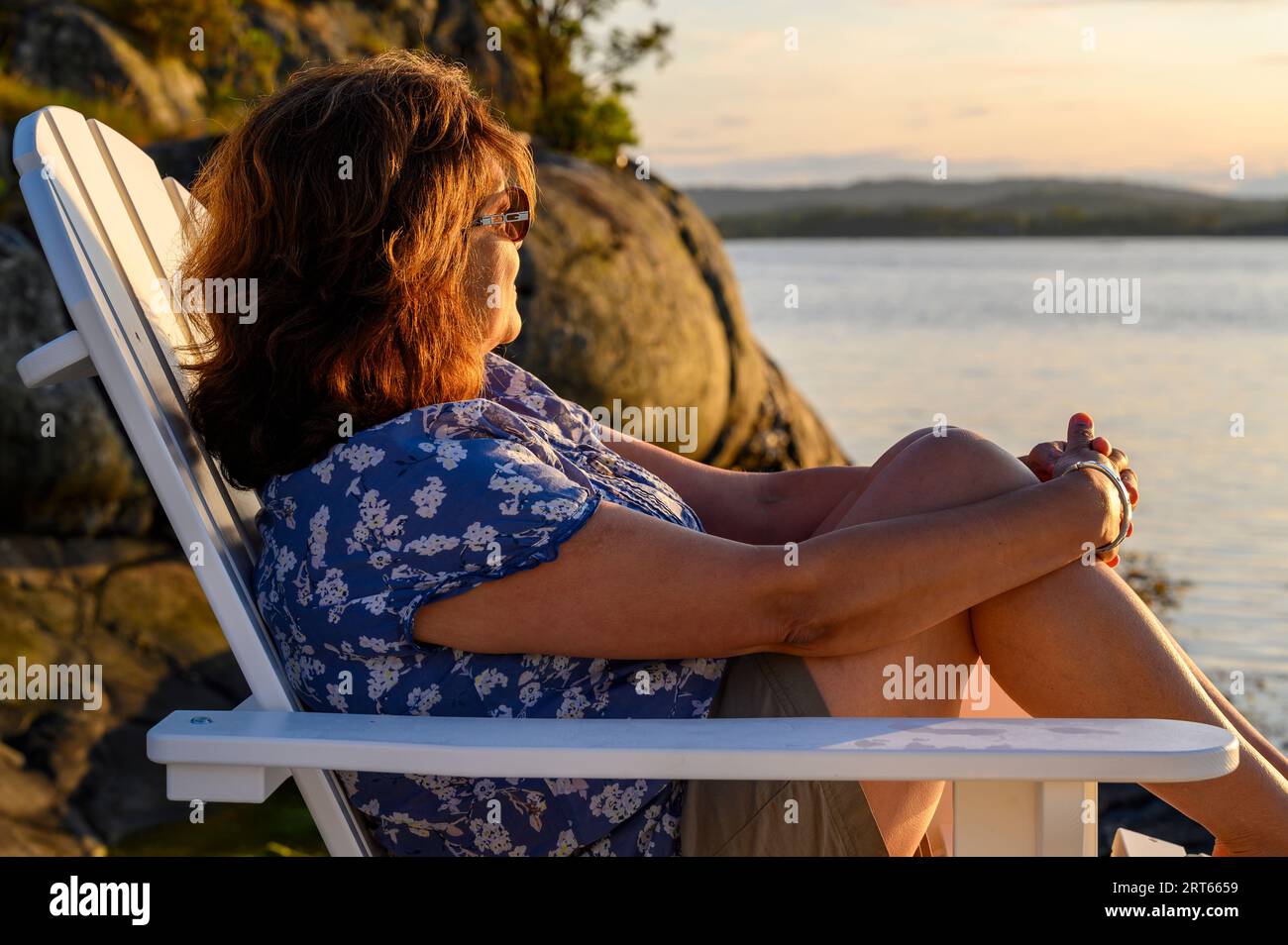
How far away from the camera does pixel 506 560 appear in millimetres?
1731

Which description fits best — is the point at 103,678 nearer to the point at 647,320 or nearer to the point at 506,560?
the point at 647,320

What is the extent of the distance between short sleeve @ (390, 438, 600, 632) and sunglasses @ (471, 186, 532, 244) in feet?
1.31

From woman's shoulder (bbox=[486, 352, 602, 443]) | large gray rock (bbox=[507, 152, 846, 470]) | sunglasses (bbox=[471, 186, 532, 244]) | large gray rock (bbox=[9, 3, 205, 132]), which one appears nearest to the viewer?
sunglasses (bbox=[471, 186, 532, 244])

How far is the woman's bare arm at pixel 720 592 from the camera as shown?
5.75ft

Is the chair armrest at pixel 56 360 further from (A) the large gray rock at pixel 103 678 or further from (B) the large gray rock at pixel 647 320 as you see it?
(B) the large gray rock at pixel 647 320

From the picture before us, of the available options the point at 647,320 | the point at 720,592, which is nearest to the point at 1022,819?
the point at 720,592

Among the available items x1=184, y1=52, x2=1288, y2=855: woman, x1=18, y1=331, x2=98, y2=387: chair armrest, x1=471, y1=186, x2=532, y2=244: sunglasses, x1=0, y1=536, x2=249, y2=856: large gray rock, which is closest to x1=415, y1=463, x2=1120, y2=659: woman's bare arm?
x1=184, y1=52, x2=1288, y2=855: woman

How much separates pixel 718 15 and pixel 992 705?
848 cm

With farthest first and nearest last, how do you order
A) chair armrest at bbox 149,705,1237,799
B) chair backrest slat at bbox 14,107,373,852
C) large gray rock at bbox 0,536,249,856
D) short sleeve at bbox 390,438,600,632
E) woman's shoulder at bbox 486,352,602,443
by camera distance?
large gray rock at bbox 0,536,249,856, woman's shoulder at bbox 486,352,602,443, chair backrest slat at bbox 14,107,373,852, short sleeve at bbox 390,438,600,632, chair armrest at bbox 149,705,1237,799

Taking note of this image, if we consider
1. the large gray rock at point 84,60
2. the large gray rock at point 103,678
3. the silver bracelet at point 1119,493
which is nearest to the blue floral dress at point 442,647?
the silver bracelet at point 1119,493

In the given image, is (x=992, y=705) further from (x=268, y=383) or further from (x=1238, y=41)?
(x=1238, y=41)

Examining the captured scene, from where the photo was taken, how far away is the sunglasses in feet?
6.58

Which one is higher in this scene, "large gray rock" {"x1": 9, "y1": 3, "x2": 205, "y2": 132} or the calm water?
"large gray rock" {"x1": 9, "y1": 3, "x2": 205, "y2": 132}

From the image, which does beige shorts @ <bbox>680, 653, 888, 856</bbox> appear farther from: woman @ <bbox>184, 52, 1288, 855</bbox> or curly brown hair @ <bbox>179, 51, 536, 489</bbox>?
curly brown hair @ <bbox>179, 51, 536, 489</bbox>
